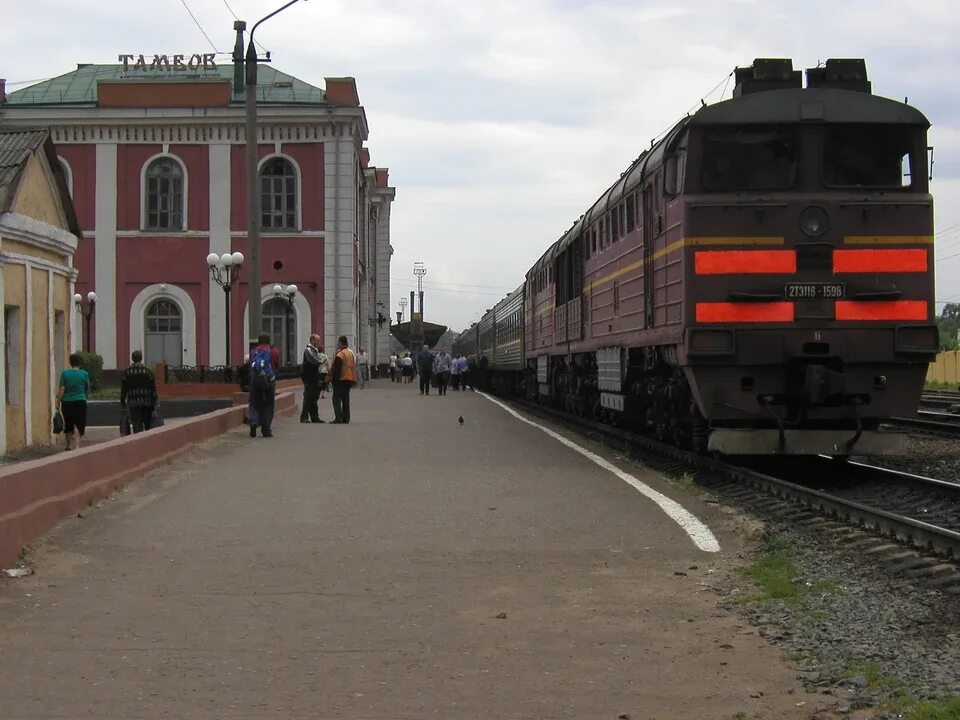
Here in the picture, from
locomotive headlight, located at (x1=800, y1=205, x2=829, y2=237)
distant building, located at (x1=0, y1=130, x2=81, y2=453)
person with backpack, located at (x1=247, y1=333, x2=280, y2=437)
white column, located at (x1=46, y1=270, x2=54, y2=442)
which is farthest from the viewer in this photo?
white column, located at (x1=46, y1=270, x2=54, y2=442)

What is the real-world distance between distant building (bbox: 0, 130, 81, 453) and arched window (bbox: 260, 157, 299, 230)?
25.9 m

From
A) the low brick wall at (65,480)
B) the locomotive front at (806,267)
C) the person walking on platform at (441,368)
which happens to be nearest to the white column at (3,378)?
the low brick wall at (65,480)

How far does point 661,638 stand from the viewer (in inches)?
257

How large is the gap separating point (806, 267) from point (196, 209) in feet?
124

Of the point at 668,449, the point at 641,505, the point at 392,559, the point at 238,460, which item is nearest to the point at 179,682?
the point at 392,559

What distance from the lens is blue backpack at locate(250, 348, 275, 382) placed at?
19766 mm

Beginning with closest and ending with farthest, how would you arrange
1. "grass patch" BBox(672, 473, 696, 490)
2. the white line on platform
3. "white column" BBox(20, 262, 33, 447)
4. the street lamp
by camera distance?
the white line on platform
"grass patch" BBox(672, 473, 696, 490)
"white column" BBox(20, 262, 33, 447)
the street lamp

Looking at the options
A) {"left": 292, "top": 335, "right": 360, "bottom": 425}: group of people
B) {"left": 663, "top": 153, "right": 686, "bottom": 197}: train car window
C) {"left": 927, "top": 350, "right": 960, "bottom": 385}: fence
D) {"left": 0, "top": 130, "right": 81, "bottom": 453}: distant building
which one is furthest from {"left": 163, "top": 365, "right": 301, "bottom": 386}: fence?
{"left": 927, "top": 350, "right": 960, "bottom": 385}: fence

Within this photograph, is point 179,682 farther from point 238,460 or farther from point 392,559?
point 238,460

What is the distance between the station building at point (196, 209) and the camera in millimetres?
47688

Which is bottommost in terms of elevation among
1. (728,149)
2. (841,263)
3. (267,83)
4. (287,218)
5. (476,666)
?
(476,666)

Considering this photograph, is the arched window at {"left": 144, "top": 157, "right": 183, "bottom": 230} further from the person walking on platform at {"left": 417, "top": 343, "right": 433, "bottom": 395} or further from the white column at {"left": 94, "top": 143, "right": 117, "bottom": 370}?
the person walking on platform at {"left": 417, "top": 343, "right": 433, "bottom": 395}

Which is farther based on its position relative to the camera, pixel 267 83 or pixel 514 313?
pixel 267 83

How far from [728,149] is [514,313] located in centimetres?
2553
